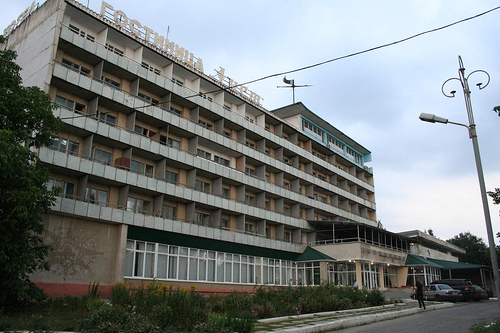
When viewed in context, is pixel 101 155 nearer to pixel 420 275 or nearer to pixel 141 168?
pixel 141 168

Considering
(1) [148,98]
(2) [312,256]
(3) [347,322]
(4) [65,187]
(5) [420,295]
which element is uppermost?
(1) [148,98]

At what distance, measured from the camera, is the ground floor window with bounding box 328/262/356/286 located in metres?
45.0

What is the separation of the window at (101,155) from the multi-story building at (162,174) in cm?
8

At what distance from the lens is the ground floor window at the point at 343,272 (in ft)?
148

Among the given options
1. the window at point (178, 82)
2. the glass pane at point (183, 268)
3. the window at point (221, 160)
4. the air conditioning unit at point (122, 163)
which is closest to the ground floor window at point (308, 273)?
the window at point (221, 160)

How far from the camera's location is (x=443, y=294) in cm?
3241

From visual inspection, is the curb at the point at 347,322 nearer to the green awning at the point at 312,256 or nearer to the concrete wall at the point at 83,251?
the concrete wall at the point at 83,251

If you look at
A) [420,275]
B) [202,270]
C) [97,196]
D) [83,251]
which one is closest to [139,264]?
[83,251]

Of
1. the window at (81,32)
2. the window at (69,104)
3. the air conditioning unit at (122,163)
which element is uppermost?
the window at (81,32)

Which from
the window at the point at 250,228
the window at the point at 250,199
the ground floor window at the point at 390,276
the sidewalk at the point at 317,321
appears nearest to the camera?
the sidewalk at the point at 317,321

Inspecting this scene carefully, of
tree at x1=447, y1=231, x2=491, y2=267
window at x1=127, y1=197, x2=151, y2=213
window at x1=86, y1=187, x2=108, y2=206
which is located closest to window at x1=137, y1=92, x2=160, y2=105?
window at x1=127, y1=197, x2=151, y2=213

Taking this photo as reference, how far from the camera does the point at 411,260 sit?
5416cm

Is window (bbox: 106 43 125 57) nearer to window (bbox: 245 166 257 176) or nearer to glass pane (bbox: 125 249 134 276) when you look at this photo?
glass pane (bbox: 125 249 134 276)

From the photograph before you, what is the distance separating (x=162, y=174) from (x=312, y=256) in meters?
20.7
